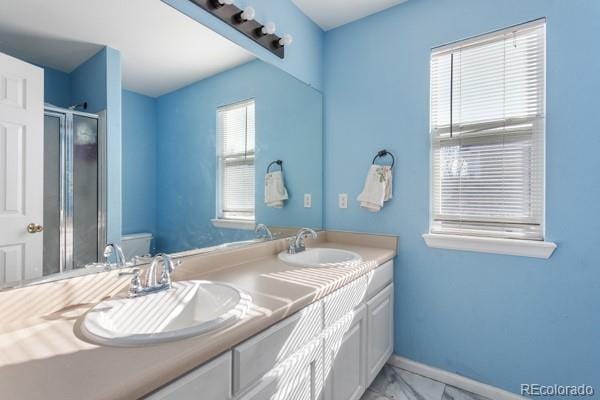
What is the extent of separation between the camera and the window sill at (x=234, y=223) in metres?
1.49

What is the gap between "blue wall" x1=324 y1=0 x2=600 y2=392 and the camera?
1.42 m

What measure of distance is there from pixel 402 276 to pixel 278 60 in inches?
63.5

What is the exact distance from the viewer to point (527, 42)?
156 centimetres

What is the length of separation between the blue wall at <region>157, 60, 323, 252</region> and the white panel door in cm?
40

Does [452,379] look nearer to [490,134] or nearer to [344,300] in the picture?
[344,300]

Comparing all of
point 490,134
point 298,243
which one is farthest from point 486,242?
point 298,243

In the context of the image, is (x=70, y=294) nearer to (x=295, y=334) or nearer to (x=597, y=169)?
(x=295, y=334)

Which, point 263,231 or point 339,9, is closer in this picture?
point 263,231

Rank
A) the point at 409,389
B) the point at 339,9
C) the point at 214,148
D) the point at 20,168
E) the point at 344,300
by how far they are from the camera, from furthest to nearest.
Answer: the point at 339,9, the point at 409,389, the point at 214,148, the point at 344,300, the point at 20,168

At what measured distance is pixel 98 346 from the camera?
72 cm

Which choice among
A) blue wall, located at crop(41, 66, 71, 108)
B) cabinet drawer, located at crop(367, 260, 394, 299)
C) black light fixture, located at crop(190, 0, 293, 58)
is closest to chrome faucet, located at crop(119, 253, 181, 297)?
blue wall, located at crop(41, 66, 71, 108)

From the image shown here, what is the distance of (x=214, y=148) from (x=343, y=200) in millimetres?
1051

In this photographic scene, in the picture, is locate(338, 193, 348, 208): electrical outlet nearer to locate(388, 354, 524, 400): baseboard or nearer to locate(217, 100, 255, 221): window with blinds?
locate(217, 100, 255, 221): window with blinds

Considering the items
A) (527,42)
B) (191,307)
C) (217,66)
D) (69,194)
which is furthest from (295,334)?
(527,42)
